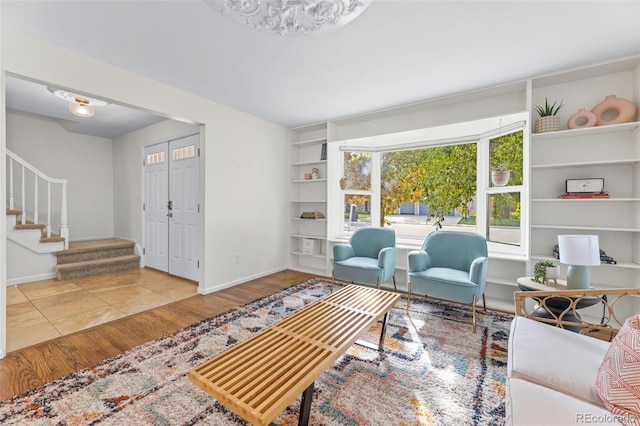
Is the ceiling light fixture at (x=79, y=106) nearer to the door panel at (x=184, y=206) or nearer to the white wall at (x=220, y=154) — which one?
the door panel at (x=184, y=206)

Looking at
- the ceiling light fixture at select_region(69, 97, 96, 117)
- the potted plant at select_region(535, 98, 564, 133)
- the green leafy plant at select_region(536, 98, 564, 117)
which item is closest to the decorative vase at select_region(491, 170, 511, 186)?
the potted plant at select_region(535, 98, 564, 133)

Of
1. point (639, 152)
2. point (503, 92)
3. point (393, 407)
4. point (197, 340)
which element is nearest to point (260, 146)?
point (197, 340)

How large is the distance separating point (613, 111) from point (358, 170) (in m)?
2.84

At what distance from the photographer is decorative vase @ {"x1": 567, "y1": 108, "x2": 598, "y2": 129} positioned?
8.22ft

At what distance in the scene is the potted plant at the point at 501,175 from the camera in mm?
3193

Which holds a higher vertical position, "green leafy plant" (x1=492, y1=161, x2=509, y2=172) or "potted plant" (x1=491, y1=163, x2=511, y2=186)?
"green leafy plant" (x1=492, y1=161, x2=509, y2=172)

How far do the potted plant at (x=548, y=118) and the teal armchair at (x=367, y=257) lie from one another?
1868mm

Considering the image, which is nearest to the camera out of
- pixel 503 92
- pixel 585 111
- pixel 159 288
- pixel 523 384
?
pixel 523 384

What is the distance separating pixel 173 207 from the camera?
4.22m

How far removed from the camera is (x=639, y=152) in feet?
7.82

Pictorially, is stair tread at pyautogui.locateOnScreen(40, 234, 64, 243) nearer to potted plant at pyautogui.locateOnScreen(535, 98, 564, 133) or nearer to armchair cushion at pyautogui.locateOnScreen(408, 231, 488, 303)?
armchair cushion at pyautogui.locateOnScreen(408, 231, 488, 303)

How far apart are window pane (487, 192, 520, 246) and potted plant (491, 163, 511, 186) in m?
0.15

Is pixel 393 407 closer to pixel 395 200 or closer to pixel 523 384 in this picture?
pixel 523 384

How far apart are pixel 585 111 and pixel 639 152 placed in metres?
0.56
